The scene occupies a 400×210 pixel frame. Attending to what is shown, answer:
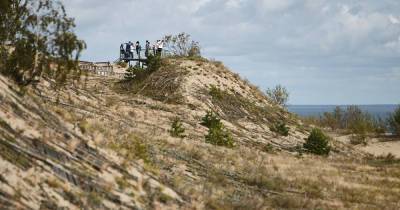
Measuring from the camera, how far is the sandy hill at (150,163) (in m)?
12.5

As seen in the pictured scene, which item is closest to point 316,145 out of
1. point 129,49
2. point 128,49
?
point 129,49

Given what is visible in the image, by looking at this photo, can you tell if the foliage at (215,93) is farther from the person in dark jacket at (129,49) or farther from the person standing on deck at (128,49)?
the person standing on deck at (128,49)

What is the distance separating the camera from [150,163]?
57.6 feet

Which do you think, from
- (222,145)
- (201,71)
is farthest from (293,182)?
(201,71)

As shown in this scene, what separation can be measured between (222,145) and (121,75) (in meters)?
21.9

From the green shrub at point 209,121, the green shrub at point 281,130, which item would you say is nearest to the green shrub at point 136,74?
the green shrub at point 209,121

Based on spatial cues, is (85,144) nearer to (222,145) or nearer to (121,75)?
(222,145)

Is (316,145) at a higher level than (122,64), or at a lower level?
lower

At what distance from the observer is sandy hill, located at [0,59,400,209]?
12.5 meters

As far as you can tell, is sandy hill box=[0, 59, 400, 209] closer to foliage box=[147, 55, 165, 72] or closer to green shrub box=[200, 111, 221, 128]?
green shrub box=[200, 111, 221, 128]

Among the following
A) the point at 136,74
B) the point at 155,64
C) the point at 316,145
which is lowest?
the point at 316,145

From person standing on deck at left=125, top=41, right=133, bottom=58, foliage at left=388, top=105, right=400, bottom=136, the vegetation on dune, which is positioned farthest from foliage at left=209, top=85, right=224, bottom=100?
foliage at left=388, top=105, right=400, bottom=136

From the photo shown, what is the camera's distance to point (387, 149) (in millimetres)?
48344

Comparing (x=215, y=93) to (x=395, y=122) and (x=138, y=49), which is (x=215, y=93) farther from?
(x=395, y=122)
